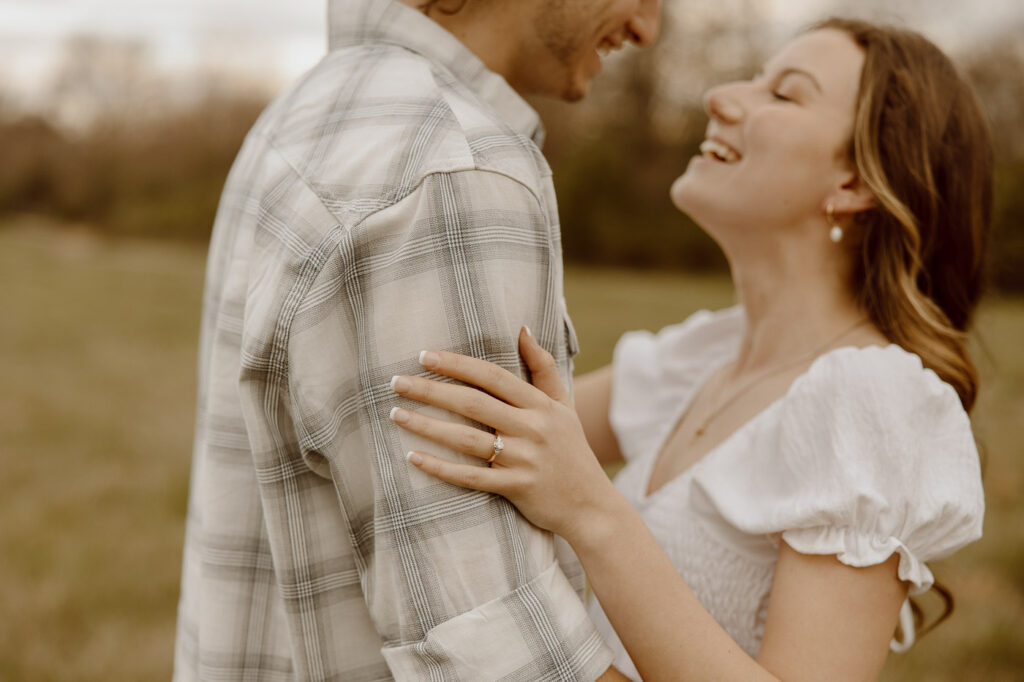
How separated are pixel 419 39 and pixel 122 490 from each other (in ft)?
16.2

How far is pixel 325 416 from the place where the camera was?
1150 millimetres

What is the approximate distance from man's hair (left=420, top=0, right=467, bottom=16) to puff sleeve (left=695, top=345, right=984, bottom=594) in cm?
88

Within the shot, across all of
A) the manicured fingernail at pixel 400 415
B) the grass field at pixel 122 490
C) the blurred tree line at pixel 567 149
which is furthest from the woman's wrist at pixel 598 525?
the blurred tree line at pixel 567 149

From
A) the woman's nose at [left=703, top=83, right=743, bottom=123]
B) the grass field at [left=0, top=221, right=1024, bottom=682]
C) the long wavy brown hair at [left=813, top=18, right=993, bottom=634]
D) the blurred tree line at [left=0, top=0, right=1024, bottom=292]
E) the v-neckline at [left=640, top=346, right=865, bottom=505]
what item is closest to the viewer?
the v-neckline at [left=640, top=346, right=865, bottom=505]

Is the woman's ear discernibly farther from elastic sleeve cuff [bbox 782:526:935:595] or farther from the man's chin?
elastic sleeve cuff [bbox 782:526:935:595]

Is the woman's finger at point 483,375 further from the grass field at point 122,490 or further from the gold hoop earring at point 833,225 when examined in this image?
the grass field at point 122,490

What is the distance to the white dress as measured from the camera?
1444 millimetres

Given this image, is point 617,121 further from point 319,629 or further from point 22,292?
point 319,629

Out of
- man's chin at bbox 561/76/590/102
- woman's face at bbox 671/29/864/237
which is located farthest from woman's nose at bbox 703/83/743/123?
man's chin at bbox 561/76/590/102

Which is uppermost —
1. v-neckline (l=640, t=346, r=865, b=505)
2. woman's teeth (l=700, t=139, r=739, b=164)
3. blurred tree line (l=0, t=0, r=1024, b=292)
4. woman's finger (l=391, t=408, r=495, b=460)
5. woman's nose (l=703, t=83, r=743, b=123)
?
woman's nose (l=703, t=83, r=743, b=123)

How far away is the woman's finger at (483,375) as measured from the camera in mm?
1114

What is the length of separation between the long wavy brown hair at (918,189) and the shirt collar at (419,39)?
0.87m

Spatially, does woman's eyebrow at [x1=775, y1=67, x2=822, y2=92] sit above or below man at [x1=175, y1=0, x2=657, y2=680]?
above

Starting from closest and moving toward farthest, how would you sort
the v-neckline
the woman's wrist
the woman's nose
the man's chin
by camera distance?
→ the woman's wrist < the man's chin < the v-neckline < the woman's nose
